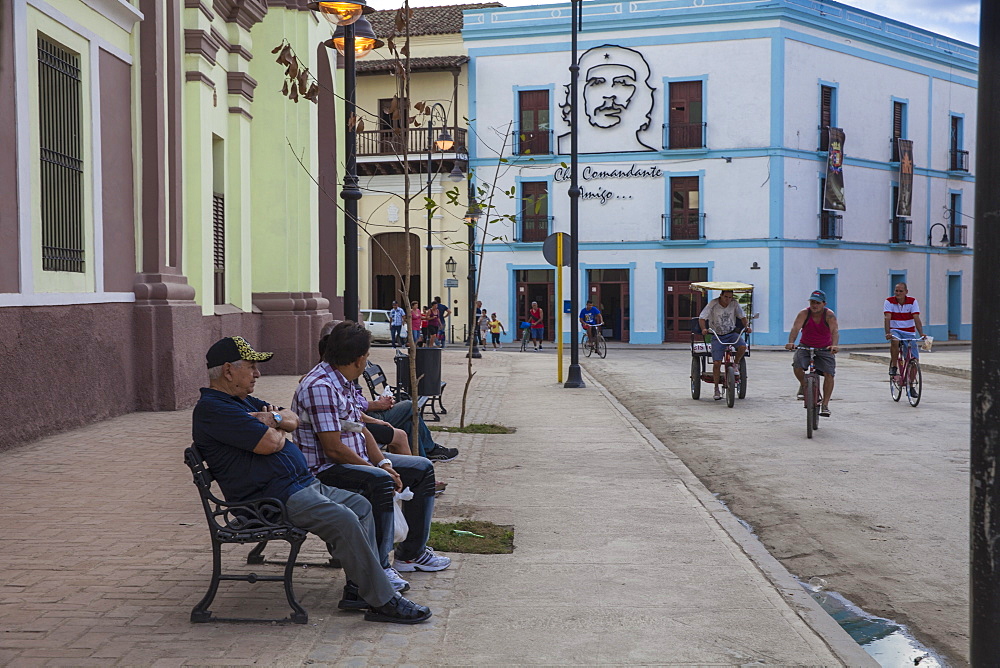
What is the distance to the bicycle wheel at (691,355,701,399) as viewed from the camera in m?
15.9

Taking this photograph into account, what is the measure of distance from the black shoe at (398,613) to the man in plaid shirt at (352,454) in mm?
301

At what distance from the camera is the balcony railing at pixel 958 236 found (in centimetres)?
4444

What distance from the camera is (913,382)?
15.1 meters

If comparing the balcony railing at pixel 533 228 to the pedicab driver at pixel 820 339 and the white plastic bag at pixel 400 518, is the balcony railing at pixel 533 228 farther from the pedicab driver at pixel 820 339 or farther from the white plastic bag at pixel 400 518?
the white plastic bag at pixel 400 518

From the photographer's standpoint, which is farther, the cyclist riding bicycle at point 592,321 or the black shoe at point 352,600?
the cyclist riding bicycle at point 592,321

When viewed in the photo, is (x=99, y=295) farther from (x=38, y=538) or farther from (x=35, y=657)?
(x=35, y=657)

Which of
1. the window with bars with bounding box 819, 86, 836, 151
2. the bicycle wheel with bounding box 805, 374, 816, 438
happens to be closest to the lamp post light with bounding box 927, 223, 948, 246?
the window with bars with bounding box 819, 86, 836, 151

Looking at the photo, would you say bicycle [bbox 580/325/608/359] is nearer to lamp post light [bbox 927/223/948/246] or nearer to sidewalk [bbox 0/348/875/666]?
lamp post light [bbox 927/223/948/246]

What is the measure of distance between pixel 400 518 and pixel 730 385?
33.9 ft

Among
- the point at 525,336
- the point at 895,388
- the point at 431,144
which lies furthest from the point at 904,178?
the point at 895,388

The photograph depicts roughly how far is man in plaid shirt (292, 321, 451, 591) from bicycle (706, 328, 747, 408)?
1009cm

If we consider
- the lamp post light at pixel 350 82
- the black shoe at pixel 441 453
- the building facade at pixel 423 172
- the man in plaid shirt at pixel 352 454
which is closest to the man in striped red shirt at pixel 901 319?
the black shoe at pixel 441 453

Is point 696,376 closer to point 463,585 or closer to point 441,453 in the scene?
point 441,453

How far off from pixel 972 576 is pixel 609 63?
125 feet
